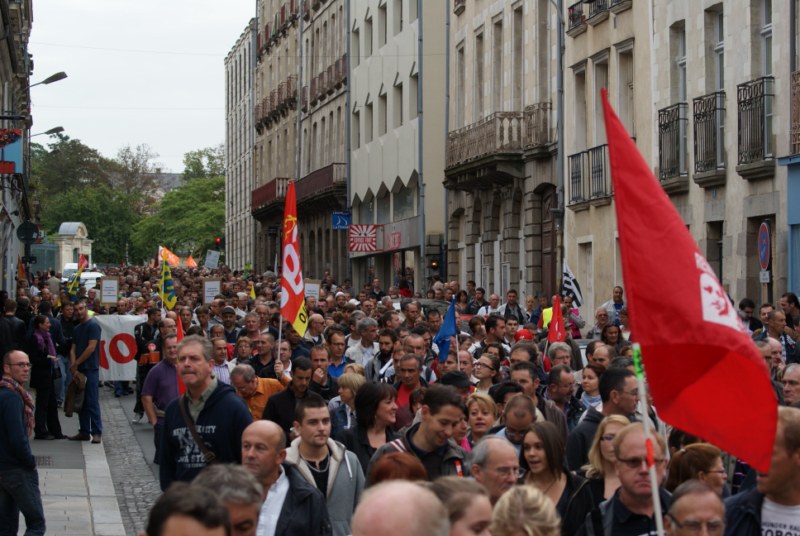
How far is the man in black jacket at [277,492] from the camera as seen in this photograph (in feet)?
24.7

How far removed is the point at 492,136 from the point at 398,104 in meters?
13.4

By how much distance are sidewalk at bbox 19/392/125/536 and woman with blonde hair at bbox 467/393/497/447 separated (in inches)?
180

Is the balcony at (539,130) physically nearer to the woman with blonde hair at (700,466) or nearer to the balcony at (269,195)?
the woman with blonde hair at (700,466)

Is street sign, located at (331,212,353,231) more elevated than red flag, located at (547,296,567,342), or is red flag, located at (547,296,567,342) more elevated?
street sign, located at (331,212,353,231)

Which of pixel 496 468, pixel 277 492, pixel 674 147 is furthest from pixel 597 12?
pixel 496 468

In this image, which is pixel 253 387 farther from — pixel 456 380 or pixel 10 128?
pixel 10 128

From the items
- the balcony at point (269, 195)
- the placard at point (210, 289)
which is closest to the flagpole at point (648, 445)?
the placard at point (210, 289)

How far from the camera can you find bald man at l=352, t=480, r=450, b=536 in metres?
Answer: 3.91

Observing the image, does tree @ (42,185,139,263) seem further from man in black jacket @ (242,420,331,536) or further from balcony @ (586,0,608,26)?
man in black jacket @ (242,420,331,536)

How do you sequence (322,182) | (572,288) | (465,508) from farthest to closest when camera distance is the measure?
(322,182) < (572,288) < (465,508)

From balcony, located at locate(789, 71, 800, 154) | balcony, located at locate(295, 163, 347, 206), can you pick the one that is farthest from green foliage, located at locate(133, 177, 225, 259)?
balcony, located at locate(789, 71, 800, 154)

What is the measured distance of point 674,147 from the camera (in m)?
26.9

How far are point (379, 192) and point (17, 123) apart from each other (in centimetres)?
1152

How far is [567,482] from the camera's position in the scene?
800cm
